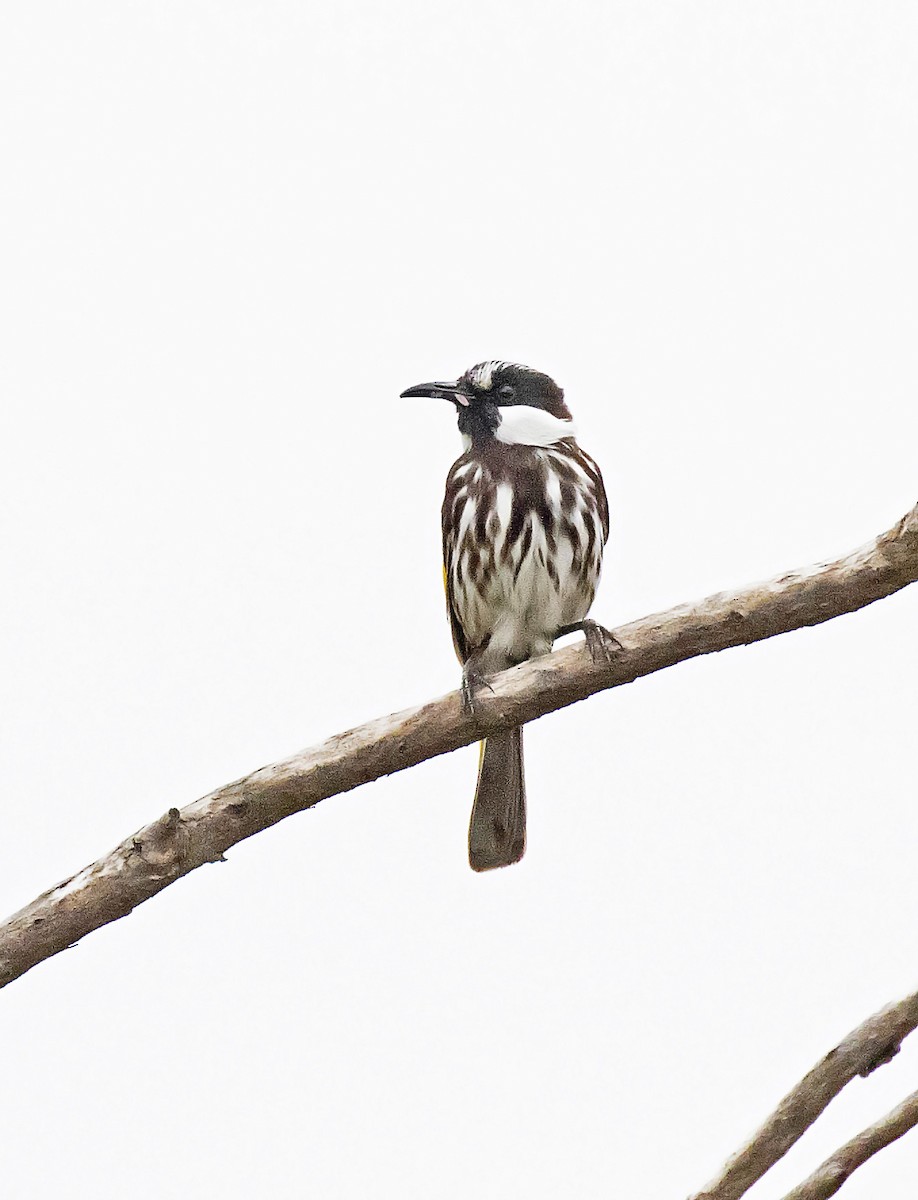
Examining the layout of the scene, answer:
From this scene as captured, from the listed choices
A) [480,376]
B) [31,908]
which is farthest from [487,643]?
[31,908]

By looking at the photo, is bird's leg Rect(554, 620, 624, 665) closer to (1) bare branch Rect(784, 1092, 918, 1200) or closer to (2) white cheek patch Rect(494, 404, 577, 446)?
(1) bare branch Rect(784, 1092, 918, 1200)

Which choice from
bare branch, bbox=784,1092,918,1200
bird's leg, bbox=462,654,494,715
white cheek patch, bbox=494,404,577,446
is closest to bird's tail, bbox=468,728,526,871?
white cheek patch, bbox=494,404,577,446

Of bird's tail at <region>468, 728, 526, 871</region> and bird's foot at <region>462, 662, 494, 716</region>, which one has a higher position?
bird's foot at <region>462, 662, 494, 716</region>

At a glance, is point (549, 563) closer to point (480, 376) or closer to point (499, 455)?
point (499, 455)

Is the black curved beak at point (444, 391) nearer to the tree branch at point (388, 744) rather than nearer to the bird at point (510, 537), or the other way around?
the bird at point (510, 537)

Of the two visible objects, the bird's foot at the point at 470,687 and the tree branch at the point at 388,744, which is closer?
the tree branch at the point at 388,744

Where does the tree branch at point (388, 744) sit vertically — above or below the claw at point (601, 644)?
below

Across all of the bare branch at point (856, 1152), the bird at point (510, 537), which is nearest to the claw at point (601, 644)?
the bird at point (510, 537)
